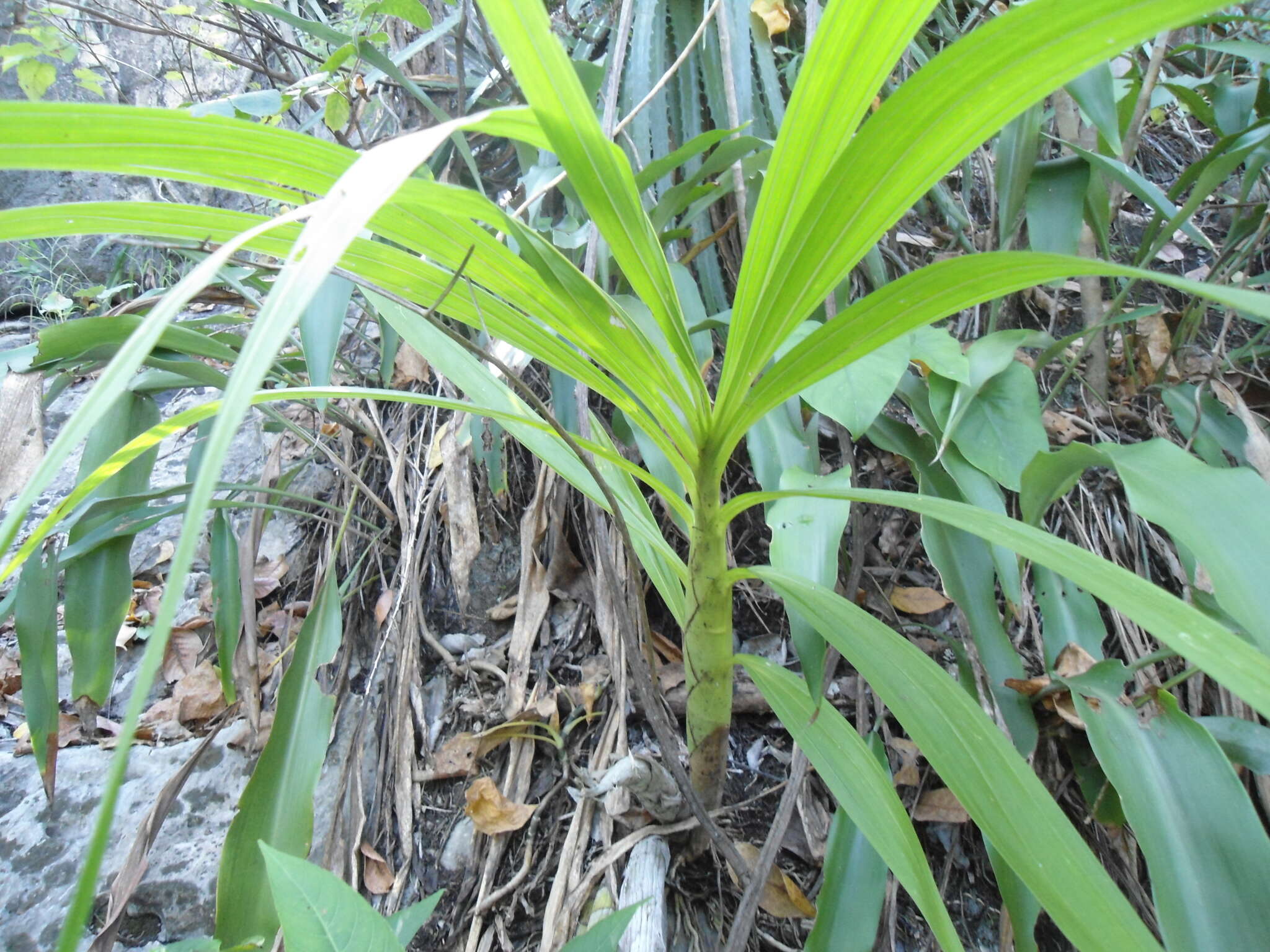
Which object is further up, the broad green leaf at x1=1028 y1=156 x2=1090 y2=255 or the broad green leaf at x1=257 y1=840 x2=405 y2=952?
the broad green leaf at x1=1028 y1=156 x2=1090 y2=255

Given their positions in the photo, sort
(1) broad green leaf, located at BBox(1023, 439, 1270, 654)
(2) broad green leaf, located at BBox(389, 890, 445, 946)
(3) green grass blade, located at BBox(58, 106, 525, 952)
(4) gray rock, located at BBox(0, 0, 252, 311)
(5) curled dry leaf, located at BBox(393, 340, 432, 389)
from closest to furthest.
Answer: (3) green grass blade, located at BBox(58, 106, 525, 952) → (1) broad green leaf, located at BBox(1023, 439, 1270, 654) → (2) broad green leaf, located at BBox(389, 890, 445, 946) → (5) curled dry leaf, located at BBox(393, 340, 432, 389) → (4) gray rock, located at BBox(0, 0, 252, 311)

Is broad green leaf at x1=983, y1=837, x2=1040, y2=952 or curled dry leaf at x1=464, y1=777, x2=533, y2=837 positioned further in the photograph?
curled dry leaf at x1=464, y1=777, x2=533, y2=837

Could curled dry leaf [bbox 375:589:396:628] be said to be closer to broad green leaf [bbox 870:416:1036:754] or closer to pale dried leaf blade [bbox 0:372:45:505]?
pale dried leaf blade [bbox 0:372:45:505]

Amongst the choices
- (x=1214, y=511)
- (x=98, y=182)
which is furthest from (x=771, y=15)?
(x=98, y=182)

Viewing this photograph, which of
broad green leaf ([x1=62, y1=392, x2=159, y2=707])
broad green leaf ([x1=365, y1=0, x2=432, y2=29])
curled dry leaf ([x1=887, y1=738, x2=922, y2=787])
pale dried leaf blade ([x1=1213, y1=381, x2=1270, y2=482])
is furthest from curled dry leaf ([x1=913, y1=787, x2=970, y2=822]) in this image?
broad green leaf ([x1=365, y1=0, x2=432, y2=29])

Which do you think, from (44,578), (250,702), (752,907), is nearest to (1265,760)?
(752,907)

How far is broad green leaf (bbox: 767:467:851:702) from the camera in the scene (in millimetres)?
565

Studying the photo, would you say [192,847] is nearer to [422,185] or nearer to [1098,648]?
[422,185]

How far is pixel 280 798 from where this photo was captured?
0.72 meters

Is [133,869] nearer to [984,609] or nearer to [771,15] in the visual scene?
[984,609]

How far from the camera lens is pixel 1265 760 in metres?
0.66

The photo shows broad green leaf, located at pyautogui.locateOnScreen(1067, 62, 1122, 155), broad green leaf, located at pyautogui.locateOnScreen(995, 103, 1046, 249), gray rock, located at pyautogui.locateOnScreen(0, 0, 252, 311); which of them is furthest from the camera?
gray rock, located at pyautogui.locateOnScreen(0, 0, 252, 311)

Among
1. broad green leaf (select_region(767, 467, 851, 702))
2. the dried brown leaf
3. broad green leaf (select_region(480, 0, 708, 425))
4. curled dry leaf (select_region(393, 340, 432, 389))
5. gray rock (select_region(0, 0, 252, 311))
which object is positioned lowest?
the dried brown leaf

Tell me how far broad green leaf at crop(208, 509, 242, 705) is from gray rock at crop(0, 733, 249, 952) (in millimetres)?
166
